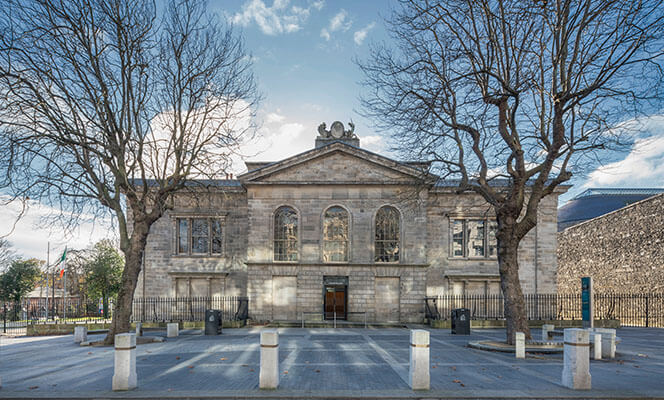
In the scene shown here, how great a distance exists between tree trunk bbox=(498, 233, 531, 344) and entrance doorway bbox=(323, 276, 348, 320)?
12.3 m

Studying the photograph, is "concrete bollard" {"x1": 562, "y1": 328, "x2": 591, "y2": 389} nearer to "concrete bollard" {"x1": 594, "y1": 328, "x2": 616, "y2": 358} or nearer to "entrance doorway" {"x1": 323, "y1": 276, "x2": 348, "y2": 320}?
"concrete bollard" {"x1": 594, "y1": 328, "x2": 616, "y2": 358}

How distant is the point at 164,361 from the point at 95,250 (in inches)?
1166

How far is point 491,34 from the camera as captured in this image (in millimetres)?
15398

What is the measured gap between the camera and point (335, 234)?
27297 mm

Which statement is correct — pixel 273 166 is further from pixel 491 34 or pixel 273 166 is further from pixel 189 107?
pixel 491 34

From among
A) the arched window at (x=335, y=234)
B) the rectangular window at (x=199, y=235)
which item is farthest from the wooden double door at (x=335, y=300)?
the rectangular window at (x=199, y=235)

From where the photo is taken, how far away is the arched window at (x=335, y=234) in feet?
89.2

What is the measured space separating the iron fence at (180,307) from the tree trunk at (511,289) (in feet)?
57.5

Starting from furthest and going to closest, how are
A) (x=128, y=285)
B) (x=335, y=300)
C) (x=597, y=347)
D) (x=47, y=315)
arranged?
(x=47, y=315)
(x=335, y=300)
(x=128, y=285)
(x=597, y=347)

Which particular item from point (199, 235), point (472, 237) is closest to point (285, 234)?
point (199, 235)

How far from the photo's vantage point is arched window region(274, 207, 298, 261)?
27250mm

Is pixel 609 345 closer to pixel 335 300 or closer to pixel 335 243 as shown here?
pixel 335 300

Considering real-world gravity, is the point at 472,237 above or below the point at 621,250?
above

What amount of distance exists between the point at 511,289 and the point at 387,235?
1194 cm
